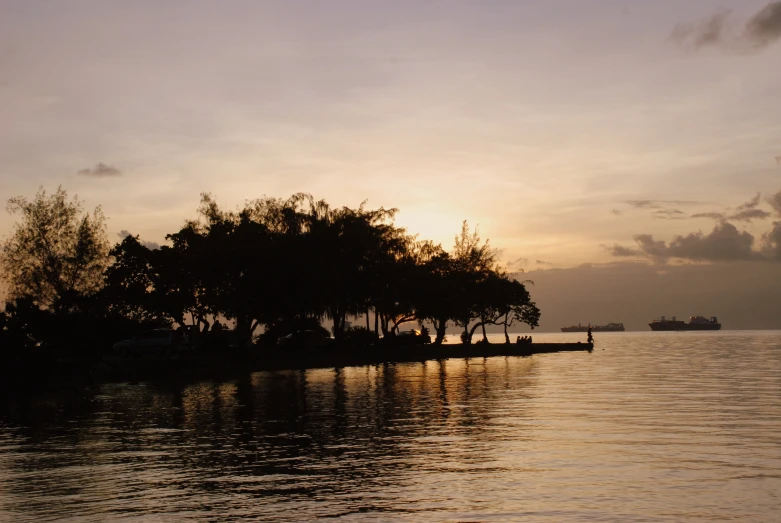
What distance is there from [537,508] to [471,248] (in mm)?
108655

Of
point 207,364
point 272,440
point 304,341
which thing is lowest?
point 272,440

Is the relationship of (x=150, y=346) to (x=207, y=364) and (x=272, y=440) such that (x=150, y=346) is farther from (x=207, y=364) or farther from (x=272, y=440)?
(x=272, y=440)

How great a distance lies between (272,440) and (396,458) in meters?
4.86

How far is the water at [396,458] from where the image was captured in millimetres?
13625

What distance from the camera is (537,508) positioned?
536 inches

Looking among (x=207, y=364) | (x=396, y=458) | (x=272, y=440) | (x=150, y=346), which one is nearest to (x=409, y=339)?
(x=150, y=346)

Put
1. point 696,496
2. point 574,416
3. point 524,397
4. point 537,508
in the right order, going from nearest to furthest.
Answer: point 537,508, point 696,496, point 574,416, point 524,397

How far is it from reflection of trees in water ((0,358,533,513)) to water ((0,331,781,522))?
0.22 feet

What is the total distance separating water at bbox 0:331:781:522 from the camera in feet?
44.7

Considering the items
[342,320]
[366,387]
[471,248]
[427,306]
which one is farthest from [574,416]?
[471,248]

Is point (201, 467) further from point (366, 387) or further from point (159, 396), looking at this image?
point (366, 387)

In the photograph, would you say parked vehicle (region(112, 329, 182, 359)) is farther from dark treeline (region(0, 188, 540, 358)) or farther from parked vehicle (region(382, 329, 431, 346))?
parked vehicle (region(382, 329, 431, 346))

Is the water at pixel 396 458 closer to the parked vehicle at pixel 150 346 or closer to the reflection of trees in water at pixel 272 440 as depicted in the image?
the reflection of trees in water at pixel 272 440

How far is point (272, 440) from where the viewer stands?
22203 mm
